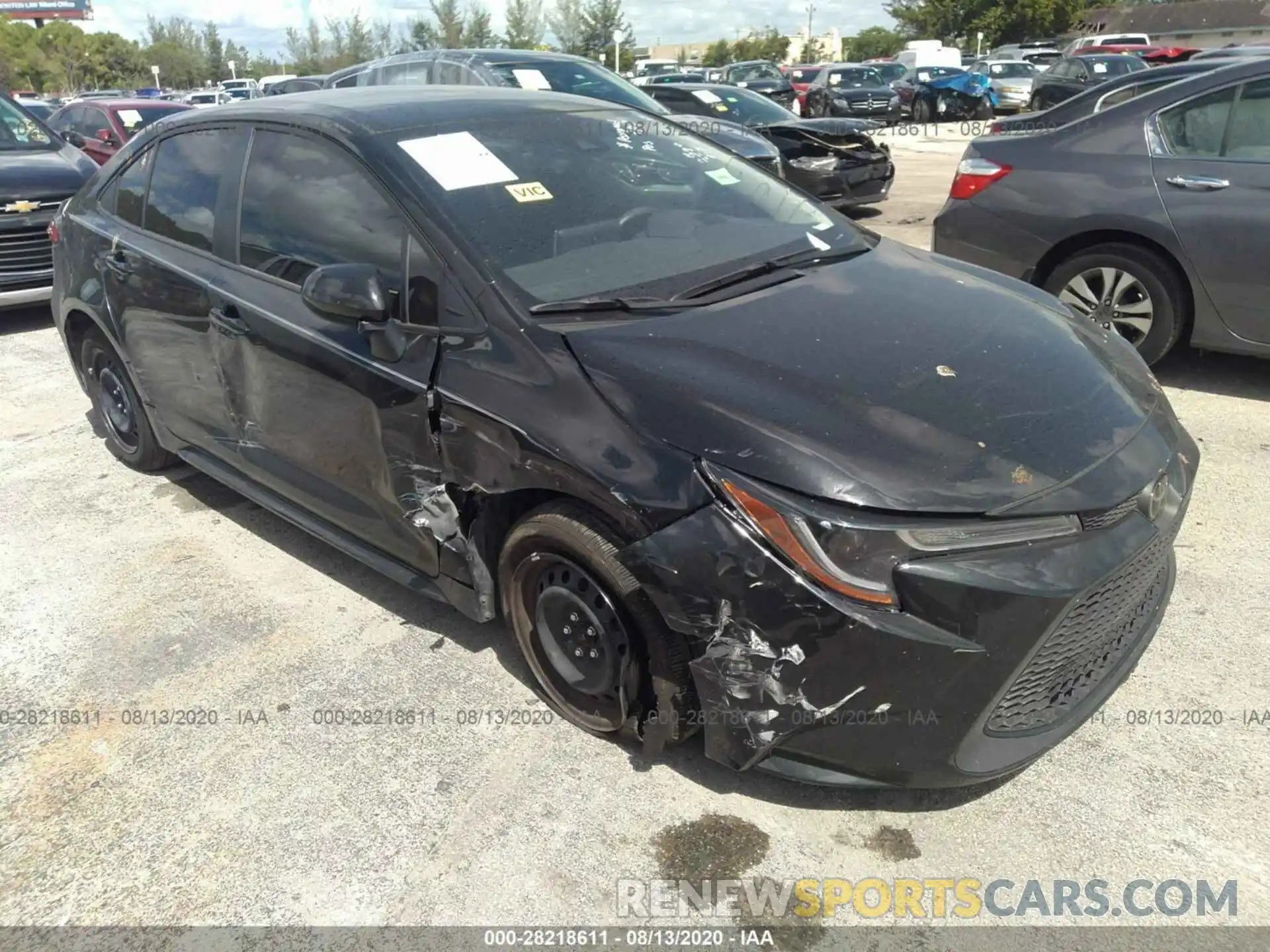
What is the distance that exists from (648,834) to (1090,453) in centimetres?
145

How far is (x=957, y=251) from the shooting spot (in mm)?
5574

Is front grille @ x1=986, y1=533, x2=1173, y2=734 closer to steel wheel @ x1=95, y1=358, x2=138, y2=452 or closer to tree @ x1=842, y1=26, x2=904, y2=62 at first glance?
steel wheel @ x1=95, y1=358, x2=138, y2=452

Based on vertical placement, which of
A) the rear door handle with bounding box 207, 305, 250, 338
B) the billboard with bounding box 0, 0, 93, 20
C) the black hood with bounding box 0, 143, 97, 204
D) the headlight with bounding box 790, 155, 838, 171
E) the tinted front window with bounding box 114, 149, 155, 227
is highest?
the billboard with bounding box 0, 0, 93, 20

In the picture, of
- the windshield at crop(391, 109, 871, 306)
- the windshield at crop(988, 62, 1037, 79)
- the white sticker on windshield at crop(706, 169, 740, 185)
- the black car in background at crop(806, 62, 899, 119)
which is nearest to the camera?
the windshield at crop(391, 109, 871, 306)

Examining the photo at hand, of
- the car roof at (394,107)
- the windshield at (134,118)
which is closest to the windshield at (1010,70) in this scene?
the windshield at (134,118)

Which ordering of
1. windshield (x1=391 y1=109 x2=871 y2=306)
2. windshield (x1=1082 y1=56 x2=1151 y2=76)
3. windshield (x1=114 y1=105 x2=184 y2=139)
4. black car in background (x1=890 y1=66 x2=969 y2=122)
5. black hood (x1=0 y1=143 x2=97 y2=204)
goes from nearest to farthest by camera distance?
A: windshield (x1=391 y1=109 x2=871 y2=306)
black hood (x1=0 y1=143 x2=97 y2=204)
windshield (x1=114 y1=105 x2=184 y2=139)
windshield (x1=1082 y1=56 x2=1151 y2=76)
black car in background (x1=890 y1=66 x2=969 y2=122)

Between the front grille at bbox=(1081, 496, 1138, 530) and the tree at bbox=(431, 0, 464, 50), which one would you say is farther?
the tree at bbox=(431, 0, 464, 50)

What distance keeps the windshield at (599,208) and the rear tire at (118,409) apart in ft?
7.42

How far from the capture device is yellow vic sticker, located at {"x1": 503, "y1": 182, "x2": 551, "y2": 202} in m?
3.04

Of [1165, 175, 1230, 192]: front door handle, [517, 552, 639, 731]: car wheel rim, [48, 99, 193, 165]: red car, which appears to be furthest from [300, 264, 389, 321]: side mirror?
[48, 99, 193, 165]: red car

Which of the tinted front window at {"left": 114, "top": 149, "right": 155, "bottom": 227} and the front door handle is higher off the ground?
the tinted front window at {"left": 114, "top": 149, "right": 155, "bottom": 227}

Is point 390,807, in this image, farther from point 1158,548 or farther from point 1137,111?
point 1137,111

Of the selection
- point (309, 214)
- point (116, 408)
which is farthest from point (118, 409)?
point (309, 214)

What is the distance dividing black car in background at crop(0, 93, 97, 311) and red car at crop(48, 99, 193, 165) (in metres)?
3.96
